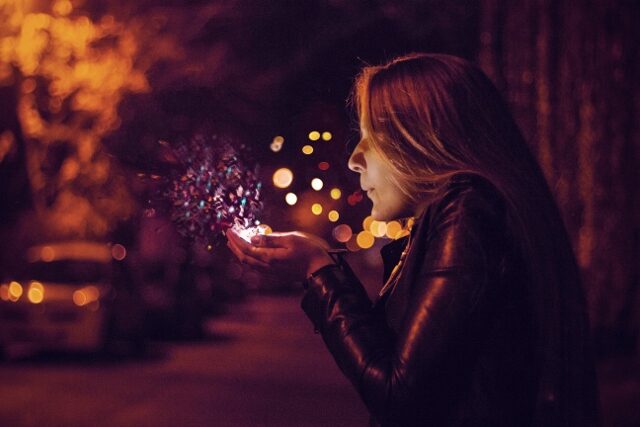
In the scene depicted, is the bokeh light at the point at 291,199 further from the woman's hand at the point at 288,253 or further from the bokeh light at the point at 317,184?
the woman's hand at the point at 288,253

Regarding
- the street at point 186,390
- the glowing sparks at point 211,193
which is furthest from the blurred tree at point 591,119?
the glowing sparks at point 211,193

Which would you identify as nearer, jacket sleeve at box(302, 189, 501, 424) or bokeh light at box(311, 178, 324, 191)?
jacket sleeve at box(302, 189, 501, 424)

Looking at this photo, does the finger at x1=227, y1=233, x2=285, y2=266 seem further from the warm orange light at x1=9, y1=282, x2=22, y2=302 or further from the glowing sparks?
the warm orange light at x1=9, y1=282, x2=22, y2=302

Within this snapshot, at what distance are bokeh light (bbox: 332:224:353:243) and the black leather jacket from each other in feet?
2.14

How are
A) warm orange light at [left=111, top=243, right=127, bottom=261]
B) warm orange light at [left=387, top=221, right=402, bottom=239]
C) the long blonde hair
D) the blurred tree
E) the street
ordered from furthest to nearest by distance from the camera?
warm orange light at [left=111, top=243, right=127, bottom=261] → the street → the blurred tree → warm orange light at [left=387, top=221, right=402, bottom=239] → the long blonde hair

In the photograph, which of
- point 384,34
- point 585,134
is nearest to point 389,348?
point 384,34

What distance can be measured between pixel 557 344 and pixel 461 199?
408 mm

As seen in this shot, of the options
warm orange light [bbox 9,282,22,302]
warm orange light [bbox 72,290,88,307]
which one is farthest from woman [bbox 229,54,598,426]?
warm orange light [bbox 9,282,22,302]

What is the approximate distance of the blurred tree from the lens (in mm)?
6891

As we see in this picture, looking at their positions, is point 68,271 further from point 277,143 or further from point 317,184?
point 317,184

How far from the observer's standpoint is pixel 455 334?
152 cm

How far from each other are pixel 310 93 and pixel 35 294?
8.66 meters

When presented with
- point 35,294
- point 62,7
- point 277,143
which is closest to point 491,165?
point 277,143

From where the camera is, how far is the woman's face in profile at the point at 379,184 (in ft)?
6.03
